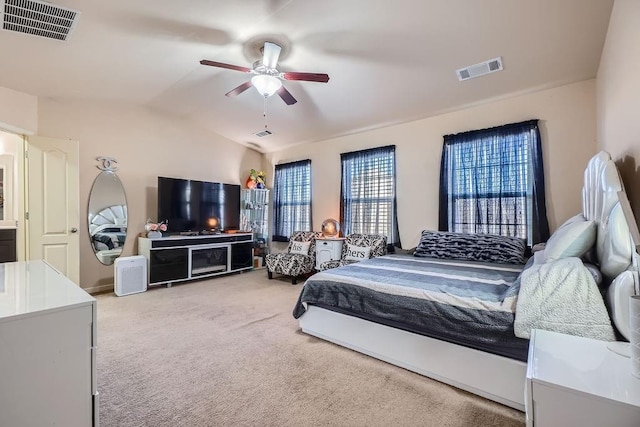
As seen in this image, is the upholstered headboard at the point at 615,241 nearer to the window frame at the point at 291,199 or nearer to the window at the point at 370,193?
the window at the point at 370,193

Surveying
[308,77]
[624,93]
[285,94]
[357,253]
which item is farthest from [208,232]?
[624,93]

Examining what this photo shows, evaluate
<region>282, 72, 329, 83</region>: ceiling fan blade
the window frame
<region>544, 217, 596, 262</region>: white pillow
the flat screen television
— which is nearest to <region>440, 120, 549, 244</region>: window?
<region>544, 217, 596, 262</region>: white pillow

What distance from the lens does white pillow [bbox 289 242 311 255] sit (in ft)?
16.7

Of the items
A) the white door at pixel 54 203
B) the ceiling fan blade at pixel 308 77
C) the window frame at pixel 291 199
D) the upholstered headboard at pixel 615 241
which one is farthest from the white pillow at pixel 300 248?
the upholstered headboard at pixel 615 241

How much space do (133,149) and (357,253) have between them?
3.85 metres

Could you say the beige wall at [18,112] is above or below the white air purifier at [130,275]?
above

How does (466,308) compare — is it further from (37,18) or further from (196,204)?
(196,204)

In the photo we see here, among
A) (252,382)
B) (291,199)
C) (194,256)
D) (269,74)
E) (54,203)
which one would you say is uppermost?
(269,74)

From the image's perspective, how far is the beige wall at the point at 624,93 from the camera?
1693mm

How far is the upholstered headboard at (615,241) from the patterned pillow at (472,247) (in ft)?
3.86

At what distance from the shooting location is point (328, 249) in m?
4.70

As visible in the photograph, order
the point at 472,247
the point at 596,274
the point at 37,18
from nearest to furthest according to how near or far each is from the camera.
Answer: the point at 596,274 < the point at 37,18 < the point at 472,247

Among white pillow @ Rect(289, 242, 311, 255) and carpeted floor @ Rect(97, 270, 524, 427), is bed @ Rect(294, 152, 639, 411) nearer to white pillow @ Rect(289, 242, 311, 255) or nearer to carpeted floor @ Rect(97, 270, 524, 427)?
carpeted floor @ Rect(97, 270, 524, 427)

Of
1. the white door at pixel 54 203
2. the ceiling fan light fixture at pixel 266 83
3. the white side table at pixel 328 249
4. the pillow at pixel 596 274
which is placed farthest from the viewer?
the white side table at pixel 328 249
